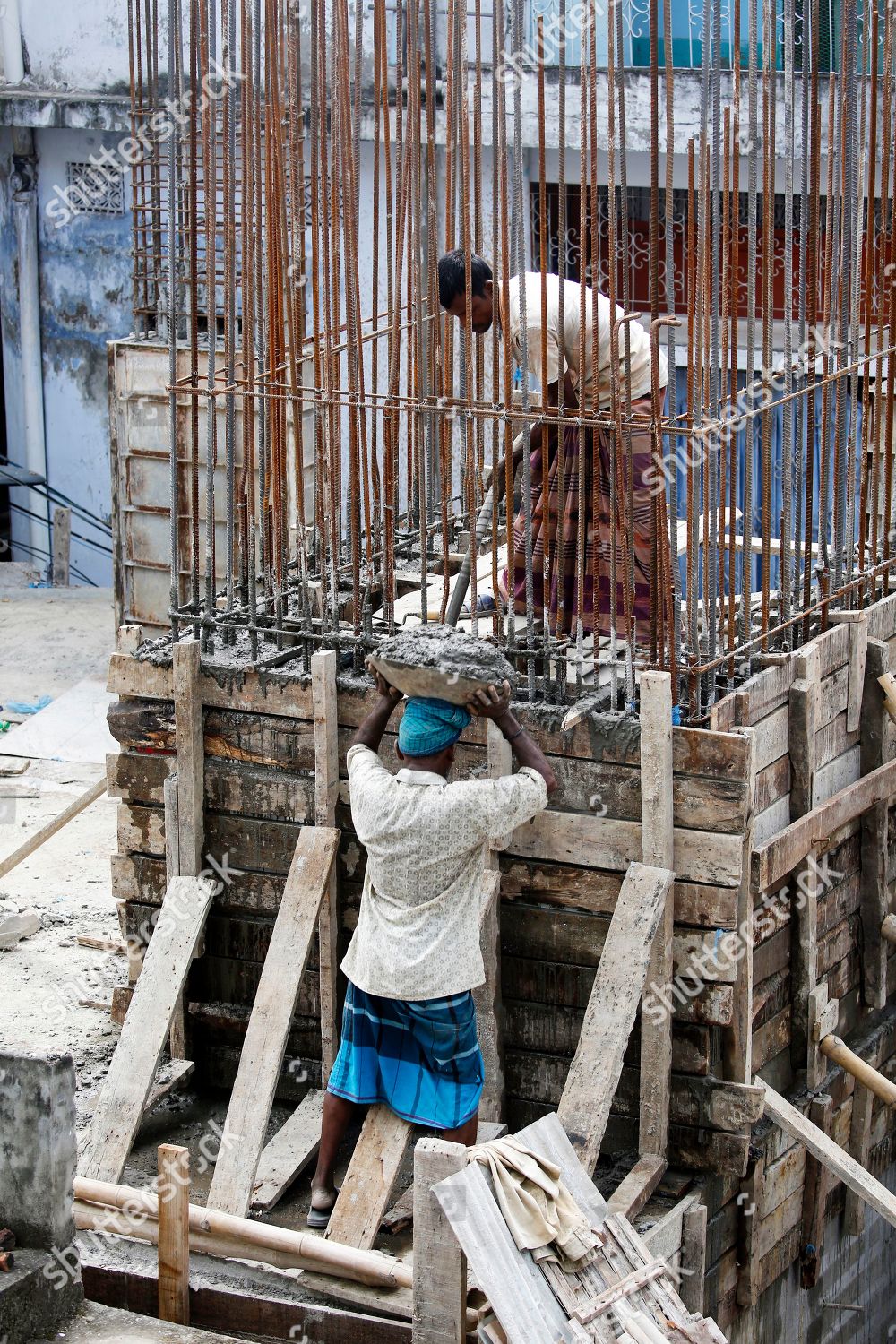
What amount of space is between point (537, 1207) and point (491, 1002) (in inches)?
49.0

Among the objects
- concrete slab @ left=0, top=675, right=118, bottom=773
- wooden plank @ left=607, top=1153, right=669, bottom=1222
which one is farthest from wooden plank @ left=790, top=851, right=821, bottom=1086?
concrete slab @ left=0, top=675, right=118, bottom=773

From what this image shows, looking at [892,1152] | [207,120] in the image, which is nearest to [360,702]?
[207,120]

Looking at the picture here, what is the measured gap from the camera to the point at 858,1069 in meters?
5.59

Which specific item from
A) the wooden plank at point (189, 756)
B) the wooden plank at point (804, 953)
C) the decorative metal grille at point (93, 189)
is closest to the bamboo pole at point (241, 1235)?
the wooden plank at point (189, 756)

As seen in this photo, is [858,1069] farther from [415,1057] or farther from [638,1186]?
[415,1057]

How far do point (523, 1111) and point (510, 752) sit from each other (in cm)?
111

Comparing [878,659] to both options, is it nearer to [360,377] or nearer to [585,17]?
[360,377]

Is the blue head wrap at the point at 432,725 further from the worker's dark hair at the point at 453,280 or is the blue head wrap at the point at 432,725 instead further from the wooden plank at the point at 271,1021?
the worker's dark hair at the point at 453,280

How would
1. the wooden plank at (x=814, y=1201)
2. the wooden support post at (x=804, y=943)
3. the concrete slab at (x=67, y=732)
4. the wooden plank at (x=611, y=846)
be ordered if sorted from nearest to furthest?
1. the wooden plank at (x=611, y=846)
2. the wooden support post at (x=804, y=943)
3. the wooden plank at (x=814, y=1201)
4. the concrete slab at (x=67, y=732)

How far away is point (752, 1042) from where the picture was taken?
17.4 ft

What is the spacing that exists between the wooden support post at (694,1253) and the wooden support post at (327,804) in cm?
115

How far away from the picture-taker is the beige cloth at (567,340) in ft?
16.9

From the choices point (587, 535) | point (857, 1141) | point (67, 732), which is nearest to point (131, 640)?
point (587, 535)

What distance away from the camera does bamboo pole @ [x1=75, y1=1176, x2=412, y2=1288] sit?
440 centimetres
